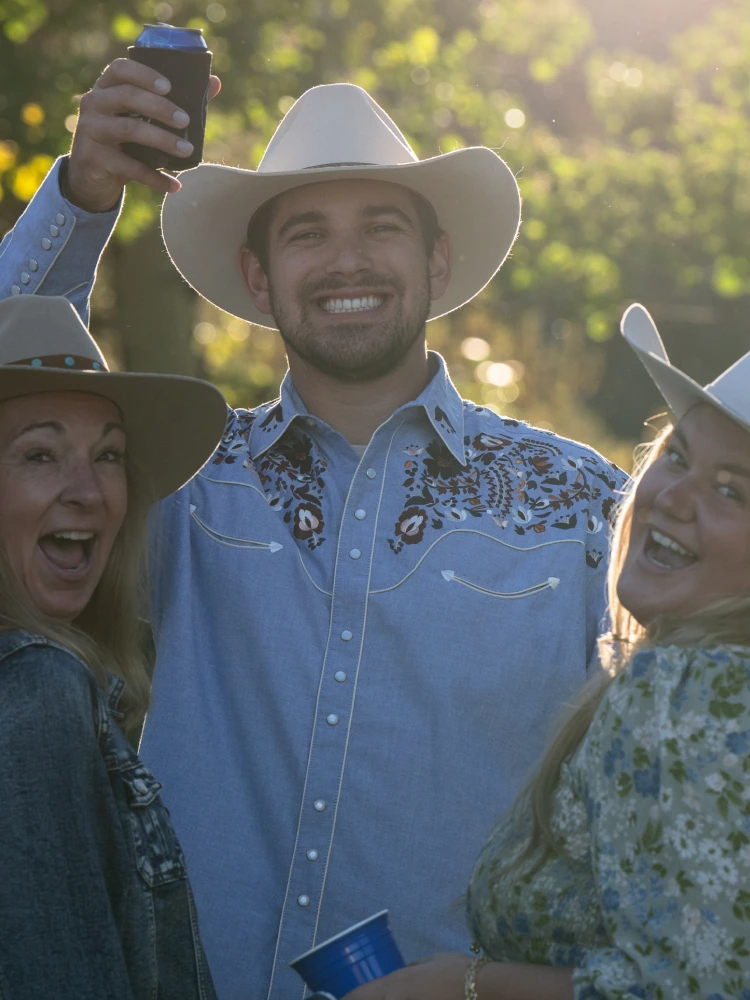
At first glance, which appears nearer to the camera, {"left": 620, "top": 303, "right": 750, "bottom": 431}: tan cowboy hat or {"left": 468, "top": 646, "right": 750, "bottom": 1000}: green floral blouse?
{"left": 468, "top": 646, "right": 750, "bottom": 1000}: green floral blouse

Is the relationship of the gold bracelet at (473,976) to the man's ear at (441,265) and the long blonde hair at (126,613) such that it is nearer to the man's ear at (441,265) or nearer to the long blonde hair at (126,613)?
the long blonde hair at (126,613)

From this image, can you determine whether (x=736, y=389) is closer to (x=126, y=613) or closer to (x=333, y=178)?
(x=126, y=613)

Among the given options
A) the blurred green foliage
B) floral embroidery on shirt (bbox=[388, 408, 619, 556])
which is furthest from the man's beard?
the blurred green foliage

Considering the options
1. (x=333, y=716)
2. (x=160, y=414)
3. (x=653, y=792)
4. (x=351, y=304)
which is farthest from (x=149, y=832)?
(x=351, y=304)

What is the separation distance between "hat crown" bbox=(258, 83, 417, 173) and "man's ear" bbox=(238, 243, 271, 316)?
0.94 ft

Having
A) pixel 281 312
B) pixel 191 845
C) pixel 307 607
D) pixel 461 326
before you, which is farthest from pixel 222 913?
pixel 461 326

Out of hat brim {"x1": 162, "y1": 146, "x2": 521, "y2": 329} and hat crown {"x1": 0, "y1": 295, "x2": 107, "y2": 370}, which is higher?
hat brim {"x1": 162, "y1": 146, "x2": 521, "y2": 329}

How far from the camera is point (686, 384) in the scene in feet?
7.44

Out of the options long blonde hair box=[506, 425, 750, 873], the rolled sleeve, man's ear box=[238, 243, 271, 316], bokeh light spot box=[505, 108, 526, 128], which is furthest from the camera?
bokeh light spot box=[505, 108, 526, 128]

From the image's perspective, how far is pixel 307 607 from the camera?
10.8 feet

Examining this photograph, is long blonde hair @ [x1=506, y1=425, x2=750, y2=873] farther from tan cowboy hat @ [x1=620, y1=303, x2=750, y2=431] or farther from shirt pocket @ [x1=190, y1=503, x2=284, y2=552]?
shirt pocket @ [x1=190, y1=503, x2=284, y2=552]

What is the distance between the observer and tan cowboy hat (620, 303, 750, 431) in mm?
2227

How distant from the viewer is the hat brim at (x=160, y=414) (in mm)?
2719

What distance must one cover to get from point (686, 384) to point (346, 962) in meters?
1.11
